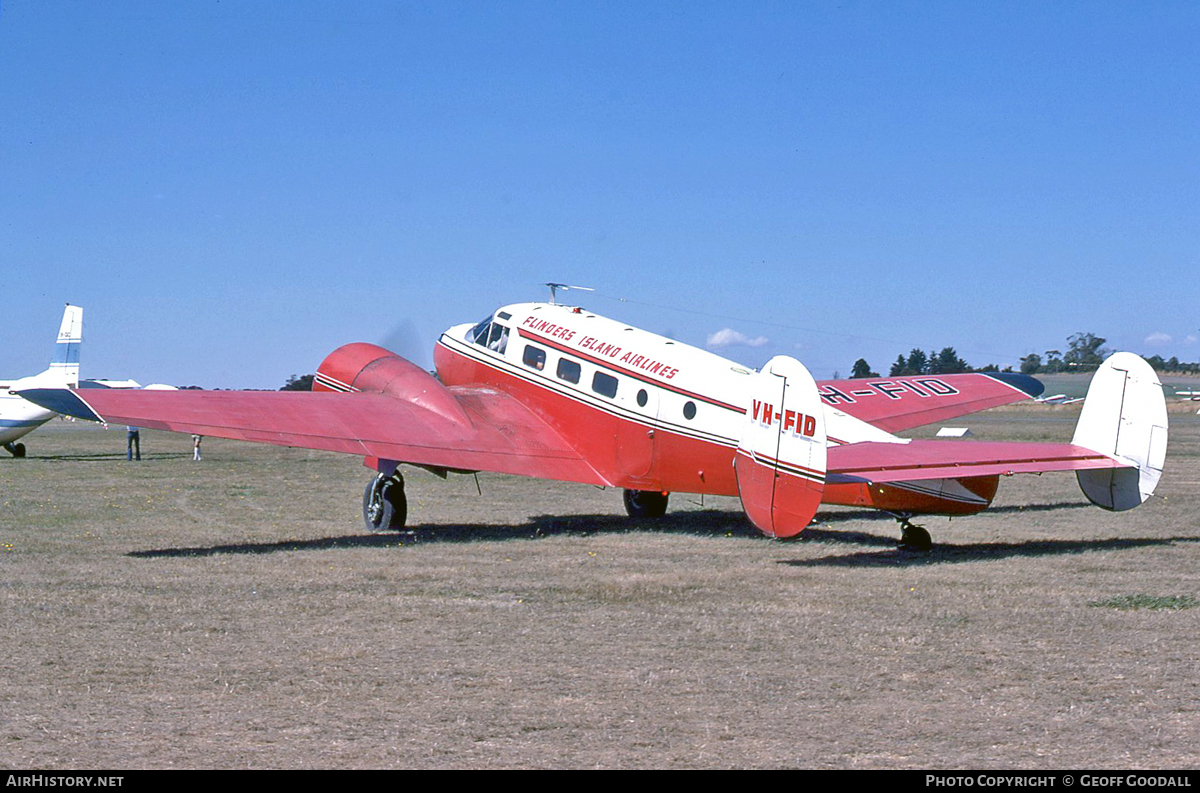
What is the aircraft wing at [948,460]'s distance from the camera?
41.6 feet

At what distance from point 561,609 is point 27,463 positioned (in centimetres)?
3042

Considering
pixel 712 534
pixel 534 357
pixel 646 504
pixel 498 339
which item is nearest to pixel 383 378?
pixel 498 339

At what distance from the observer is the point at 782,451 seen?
12.8m

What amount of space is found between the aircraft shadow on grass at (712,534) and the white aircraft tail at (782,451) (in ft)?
3.74

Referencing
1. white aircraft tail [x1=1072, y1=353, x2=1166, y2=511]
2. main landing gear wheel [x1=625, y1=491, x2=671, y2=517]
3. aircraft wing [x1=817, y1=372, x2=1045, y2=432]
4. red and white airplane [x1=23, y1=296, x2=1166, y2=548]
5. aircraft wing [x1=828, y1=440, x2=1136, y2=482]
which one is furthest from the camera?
aircraft wing [x1=817, y1=372, x2=1045, y2=432]

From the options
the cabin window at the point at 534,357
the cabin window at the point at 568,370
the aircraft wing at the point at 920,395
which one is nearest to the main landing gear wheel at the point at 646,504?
the cabin window at the point at 568,370

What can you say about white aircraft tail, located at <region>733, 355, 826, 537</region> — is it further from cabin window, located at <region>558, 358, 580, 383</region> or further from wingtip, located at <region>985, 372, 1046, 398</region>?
wingtip, located at <region>985, 372, 1046, 398</region>

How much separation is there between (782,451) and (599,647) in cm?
434

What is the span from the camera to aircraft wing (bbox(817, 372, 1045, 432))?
20.0 m

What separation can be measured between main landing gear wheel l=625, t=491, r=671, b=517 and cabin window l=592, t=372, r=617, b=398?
107 inches

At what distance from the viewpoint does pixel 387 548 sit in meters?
15.6

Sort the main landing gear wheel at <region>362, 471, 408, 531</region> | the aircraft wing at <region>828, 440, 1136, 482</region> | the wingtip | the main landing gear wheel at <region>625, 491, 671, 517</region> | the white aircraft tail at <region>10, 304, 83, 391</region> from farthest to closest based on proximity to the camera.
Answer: the white aircraft tail at <region>10, 304, 83, 391</region>
the wingtip
the main landing gear wheel at <region>625, 491, 671, 517</region>
the main landing gear wheel at <region>362, 471, 408, 531</region>
the aircraft wing at <region>828, 440, 1136, 482</region>

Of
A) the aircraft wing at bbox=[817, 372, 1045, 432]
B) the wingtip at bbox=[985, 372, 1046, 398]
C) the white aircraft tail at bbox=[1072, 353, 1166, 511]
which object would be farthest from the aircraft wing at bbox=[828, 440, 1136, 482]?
the wingtip at bbox=[985, 372, 1046, 398]

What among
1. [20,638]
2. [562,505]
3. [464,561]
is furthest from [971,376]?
[20,638]
